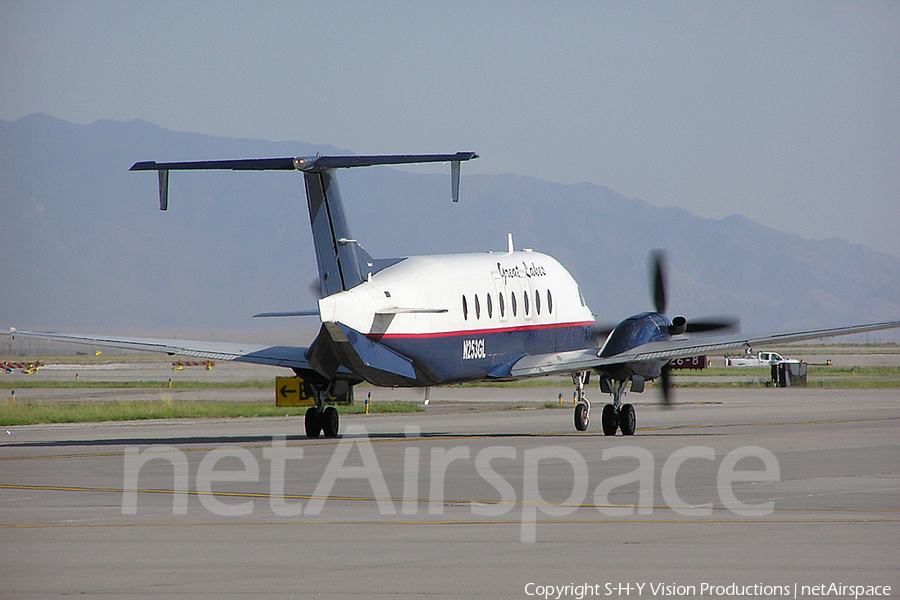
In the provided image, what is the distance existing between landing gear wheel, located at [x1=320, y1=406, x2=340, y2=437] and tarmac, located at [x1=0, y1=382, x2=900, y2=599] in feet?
1.78

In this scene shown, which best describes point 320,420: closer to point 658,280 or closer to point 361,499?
point 658,280

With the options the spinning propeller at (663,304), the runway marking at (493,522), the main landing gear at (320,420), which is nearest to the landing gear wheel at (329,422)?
the main landing gear at (320,420)

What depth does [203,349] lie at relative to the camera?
33.6 m

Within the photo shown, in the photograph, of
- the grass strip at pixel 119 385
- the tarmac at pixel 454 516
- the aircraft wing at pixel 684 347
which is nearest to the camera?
the tarmac at pixel 454 516

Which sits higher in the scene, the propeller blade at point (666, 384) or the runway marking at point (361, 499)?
the propeller blade at point (666, 384)

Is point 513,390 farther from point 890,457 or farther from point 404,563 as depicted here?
point 404,563

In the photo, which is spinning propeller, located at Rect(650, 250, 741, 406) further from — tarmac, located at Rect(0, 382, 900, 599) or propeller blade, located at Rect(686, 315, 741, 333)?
tarmac, located at Rect(0, 382, 900, 599)

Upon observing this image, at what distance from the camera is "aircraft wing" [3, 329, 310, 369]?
105ft

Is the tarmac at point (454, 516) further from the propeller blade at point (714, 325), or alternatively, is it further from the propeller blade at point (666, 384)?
the propeller blade at point (714, 325)

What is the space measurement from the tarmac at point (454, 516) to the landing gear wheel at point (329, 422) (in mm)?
542

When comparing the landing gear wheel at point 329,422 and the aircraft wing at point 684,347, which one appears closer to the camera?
the aircraft wing at point 684,347

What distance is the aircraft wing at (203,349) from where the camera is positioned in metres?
32.0

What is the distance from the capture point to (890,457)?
995 inches

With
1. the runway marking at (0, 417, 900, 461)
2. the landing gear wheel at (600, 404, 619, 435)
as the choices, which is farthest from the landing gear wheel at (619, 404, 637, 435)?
the runway marking at (0, 417, 900, 461)
